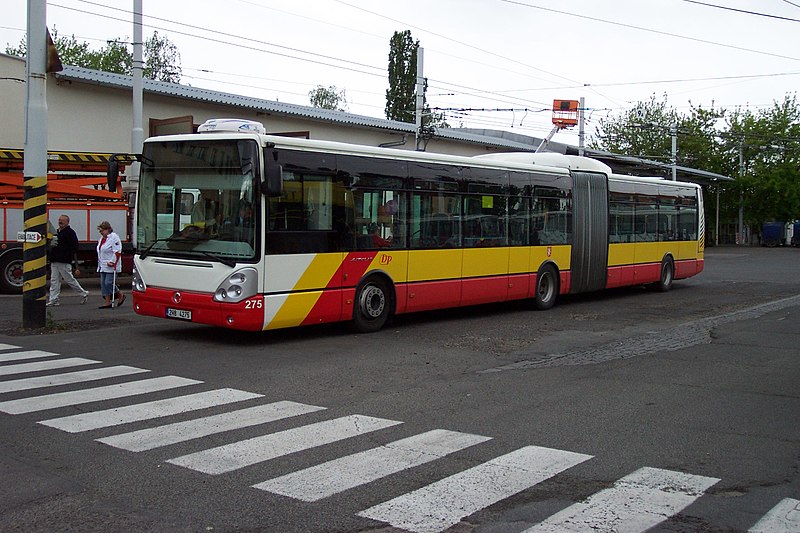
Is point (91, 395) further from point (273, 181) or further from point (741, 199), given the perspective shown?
point (741, 199)

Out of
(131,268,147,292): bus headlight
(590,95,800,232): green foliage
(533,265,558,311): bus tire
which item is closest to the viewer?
(131,268,147,292): bus headlight

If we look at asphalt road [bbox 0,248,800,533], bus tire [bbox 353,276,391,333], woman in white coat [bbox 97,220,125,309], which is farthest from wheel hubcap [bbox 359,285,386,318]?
woman in white coat [bbox 97,220,125,309]

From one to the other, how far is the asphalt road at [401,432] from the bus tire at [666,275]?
929 centimetres

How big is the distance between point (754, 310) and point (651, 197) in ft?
17.2

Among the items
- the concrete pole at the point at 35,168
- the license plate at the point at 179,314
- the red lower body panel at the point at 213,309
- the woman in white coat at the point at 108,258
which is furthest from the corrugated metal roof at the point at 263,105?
the license plate at the point at 179,314

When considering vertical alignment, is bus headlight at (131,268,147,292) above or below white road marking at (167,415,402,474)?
above

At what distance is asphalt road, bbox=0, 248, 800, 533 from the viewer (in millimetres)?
5477

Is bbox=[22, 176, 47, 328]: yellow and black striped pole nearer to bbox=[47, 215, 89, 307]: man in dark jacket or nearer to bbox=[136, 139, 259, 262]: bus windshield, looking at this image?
bbox=[136, 139, 259, 262]: bus windshield

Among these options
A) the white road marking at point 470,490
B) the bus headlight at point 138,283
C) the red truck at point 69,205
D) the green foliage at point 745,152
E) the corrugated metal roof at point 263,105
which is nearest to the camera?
the white road marking at point 470,490

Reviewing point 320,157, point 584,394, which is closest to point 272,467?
point 584,394

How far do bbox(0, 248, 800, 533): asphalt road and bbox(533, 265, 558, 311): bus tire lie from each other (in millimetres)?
3916

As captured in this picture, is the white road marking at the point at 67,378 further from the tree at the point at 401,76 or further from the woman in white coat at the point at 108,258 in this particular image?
the tree at the point at 401,76

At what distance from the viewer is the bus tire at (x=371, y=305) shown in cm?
1392

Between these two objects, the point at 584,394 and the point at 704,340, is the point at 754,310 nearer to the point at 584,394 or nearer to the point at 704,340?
the point at 704,340
